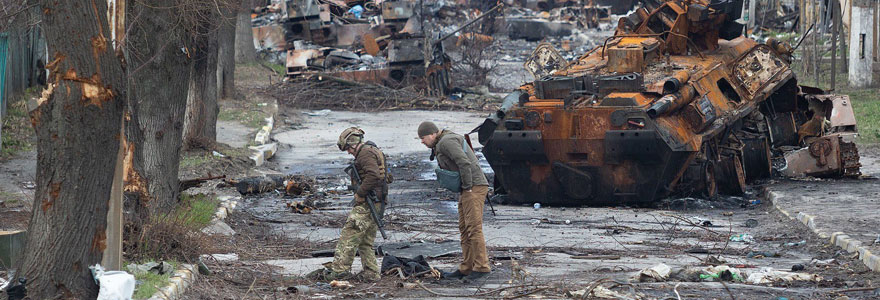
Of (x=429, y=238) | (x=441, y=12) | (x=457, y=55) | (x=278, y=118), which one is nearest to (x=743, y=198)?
(x=429, y=238)

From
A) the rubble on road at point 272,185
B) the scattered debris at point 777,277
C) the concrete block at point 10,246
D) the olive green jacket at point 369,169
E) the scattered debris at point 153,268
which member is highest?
the olive green jacket at point 369,169

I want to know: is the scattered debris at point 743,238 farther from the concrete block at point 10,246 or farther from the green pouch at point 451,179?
the concrete block at point 10,246

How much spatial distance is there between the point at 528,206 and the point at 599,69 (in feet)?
7.47

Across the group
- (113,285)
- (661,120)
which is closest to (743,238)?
(661,120)

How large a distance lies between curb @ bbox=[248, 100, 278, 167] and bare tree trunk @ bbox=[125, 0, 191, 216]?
691cm

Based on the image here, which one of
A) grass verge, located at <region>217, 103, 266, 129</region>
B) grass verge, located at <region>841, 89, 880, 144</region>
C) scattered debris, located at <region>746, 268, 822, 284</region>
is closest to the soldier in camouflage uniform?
scattered debris, located at <region>746, 268, 822, 284</region>

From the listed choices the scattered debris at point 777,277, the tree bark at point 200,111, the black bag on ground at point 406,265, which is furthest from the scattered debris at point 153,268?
the tree bark at point 200,111

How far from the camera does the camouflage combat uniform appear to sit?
9984 millimetres

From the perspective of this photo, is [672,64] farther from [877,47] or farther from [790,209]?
[877,47]

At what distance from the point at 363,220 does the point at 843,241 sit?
16.7 ft

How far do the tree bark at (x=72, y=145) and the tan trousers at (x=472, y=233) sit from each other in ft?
11.7

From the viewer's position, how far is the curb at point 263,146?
20.1 meters

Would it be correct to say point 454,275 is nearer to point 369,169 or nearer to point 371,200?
point 371,200

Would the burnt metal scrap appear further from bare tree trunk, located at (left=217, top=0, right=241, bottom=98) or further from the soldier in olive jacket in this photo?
the soldier in olive jacket
